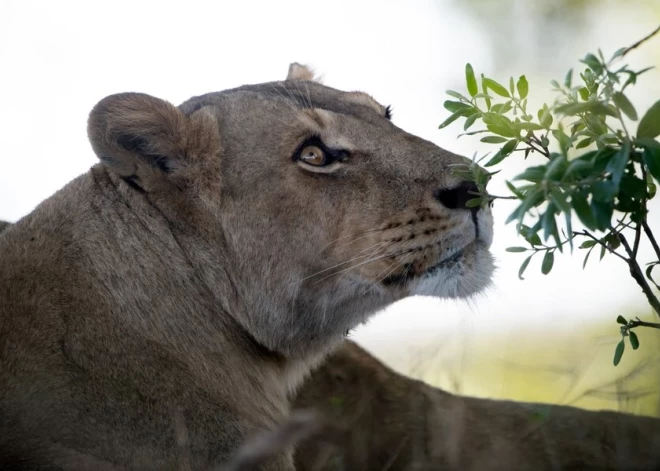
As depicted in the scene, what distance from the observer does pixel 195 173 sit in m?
4.94

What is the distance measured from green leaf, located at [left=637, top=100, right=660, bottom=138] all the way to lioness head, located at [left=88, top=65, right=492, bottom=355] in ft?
4.06

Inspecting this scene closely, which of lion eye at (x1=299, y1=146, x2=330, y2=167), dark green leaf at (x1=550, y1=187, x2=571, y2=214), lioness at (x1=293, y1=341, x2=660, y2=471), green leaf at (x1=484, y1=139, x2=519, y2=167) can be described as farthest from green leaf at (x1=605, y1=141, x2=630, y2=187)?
lioness at (x1=293, y1=341, x2=660, y2=471)

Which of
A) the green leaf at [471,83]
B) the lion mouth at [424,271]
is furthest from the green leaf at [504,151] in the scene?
the lion mouth at [424,271]

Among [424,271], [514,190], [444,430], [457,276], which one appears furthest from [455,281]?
[444,430]

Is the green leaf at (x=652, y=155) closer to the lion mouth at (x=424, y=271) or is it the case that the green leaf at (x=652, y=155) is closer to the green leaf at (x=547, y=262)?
the green leaf at (x=547, y=262)

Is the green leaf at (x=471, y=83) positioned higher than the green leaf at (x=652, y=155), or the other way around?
the green leaf at (x=471, y=83)

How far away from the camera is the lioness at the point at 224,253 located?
444 centimetres

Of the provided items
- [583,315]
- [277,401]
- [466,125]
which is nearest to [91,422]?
[277,401]

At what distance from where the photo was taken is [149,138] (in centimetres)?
486

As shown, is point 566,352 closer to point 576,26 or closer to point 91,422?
point 91,422

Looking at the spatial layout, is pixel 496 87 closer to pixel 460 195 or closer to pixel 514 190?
pixel 460 195

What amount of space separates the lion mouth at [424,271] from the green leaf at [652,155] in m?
1.39

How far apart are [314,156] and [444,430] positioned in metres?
2.34

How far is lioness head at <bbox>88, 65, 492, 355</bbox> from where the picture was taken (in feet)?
15.4
